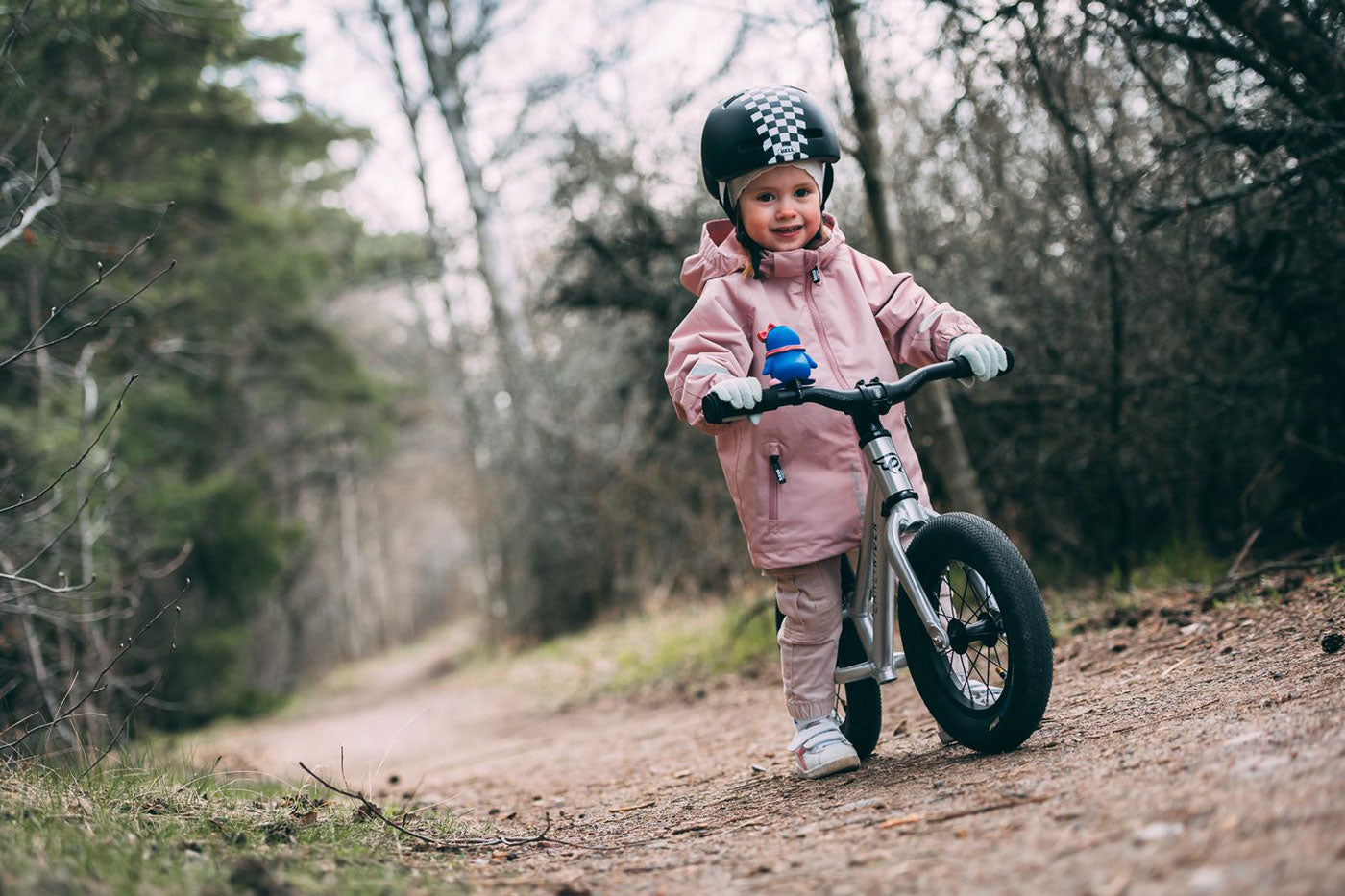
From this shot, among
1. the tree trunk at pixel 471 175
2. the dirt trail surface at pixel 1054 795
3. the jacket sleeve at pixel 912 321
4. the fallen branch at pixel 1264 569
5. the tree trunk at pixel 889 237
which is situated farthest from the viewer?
the tree trunk at pixel 471 175

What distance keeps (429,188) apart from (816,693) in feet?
47.2

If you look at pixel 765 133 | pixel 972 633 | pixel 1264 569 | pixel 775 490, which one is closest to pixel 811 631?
pixel 775 490

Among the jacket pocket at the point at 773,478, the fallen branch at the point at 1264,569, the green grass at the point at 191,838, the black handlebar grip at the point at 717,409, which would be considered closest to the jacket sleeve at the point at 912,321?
the jacket pocket at the point at 773,478

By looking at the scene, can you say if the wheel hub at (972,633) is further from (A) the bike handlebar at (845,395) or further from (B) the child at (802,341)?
(A) the bike handlebar at (845,395)

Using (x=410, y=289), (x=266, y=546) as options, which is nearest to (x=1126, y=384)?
(x=266, y=546)

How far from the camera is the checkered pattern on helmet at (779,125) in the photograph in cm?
362

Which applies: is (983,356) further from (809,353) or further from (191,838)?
(191,838)

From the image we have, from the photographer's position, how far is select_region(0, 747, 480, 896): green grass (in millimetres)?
2236

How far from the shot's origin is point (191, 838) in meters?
2.81

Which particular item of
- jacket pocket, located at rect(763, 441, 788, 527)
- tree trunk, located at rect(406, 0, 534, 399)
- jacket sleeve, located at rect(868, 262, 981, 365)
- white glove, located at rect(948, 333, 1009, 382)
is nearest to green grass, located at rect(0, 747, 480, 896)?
jacket pocket, located at rect(763, 441, 788, 527)

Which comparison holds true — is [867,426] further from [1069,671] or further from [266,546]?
[266,546]

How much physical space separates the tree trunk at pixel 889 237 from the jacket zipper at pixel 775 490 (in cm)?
261

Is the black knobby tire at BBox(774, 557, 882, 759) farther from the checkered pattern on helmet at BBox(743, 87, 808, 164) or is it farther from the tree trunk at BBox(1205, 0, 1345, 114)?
the tree trunk at BBox(1205, 0, 1345, 114)

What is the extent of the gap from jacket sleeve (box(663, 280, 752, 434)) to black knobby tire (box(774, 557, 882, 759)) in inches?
29.9
